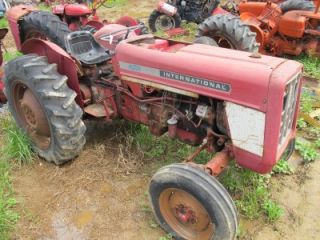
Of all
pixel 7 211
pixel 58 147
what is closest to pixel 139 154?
pixel 58 147

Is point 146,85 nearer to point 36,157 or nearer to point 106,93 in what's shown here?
point 106,93

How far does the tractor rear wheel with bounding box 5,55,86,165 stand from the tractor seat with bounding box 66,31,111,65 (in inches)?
17.5

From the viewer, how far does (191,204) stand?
288cm

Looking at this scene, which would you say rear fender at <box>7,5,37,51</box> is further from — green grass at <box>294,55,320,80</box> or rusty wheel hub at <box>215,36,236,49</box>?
green grass at <box>294,55,320,80</box>

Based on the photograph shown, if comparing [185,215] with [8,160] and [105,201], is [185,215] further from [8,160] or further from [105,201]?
[8,160]

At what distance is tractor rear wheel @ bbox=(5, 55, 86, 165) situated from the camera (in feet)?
11.8

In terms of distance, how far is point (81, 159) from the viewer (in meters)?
4.13

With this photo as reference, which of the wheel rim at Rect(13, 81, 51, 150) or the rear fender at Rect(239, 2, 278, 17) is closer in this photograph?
the wheel rim at Rect(13, 81, 51, 150)

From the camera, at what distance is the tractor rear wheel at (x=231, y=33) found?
524 centimetres

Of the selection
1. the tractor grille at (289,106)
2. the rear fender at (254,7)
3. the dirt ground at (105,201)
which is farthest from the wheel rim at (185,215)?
the rear fender at (254,7)

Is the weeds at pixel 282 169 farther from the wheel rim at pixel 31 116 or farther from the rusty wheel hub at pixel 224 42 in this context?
the wheel rim at pixel 31 116

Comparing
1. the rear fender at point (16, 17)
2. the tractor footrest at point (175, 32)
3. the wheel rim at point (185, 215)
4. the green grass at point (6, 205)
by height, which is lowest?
the tractor footrest at point (175, 32)

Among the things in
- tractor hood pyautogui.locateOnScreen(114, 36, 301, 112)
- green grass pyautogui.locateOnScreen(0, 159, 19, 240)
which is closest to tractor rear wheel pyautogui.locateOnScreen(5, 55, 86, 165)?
green grass pyautogui.locateOnScreen(0, 159, 19, 240)

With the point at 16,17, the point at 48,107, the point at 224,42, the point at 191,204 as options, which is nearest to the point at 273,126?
the point at 191,204
